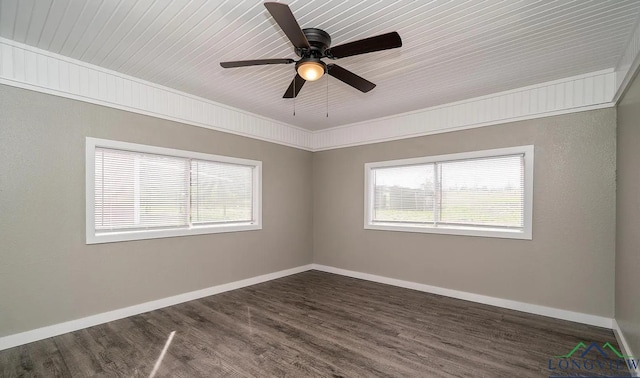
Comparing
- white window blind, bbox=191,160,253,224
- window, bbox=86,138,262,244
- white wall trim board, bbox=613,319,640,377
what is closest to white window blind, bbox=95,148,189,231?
window, bbox=86,138,262,244

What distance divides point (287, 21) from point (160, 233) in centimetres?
304

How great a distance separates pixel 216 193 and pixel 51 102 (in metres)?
2.07

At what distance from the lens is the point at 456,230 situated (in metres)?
4.07

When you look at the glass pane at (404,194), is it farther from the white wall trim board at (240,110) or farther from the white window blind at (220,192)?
the white window blind at (220,192)

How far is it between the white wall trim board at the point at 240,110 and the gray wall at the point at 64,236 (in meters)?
0.13

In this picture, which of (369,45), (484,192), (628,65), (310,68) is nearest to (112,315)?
(310,68)

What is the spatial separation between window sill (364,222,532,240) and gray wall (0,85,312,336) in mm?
2758

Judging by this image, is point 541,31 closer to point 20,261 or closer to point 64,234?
point 64,234

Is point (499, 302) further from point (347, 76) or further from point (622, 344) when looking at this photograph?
point (347, 76)

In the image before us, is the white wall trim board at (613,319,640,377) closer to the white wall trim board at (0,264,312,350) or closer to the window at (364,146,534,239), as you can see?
the window at (364,146,534,239)

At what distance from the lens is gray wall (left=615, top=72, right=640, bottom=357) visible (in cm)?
231

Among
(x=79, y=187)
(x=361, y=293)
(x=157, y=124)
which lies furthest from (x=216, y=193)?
(x=361, y=293)

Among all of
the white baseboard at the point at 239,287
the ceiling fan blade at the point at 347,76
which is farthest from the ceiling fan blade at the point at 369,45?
the white baseboard at the point at 239,287

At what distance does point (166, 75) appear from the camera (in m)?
3.33
